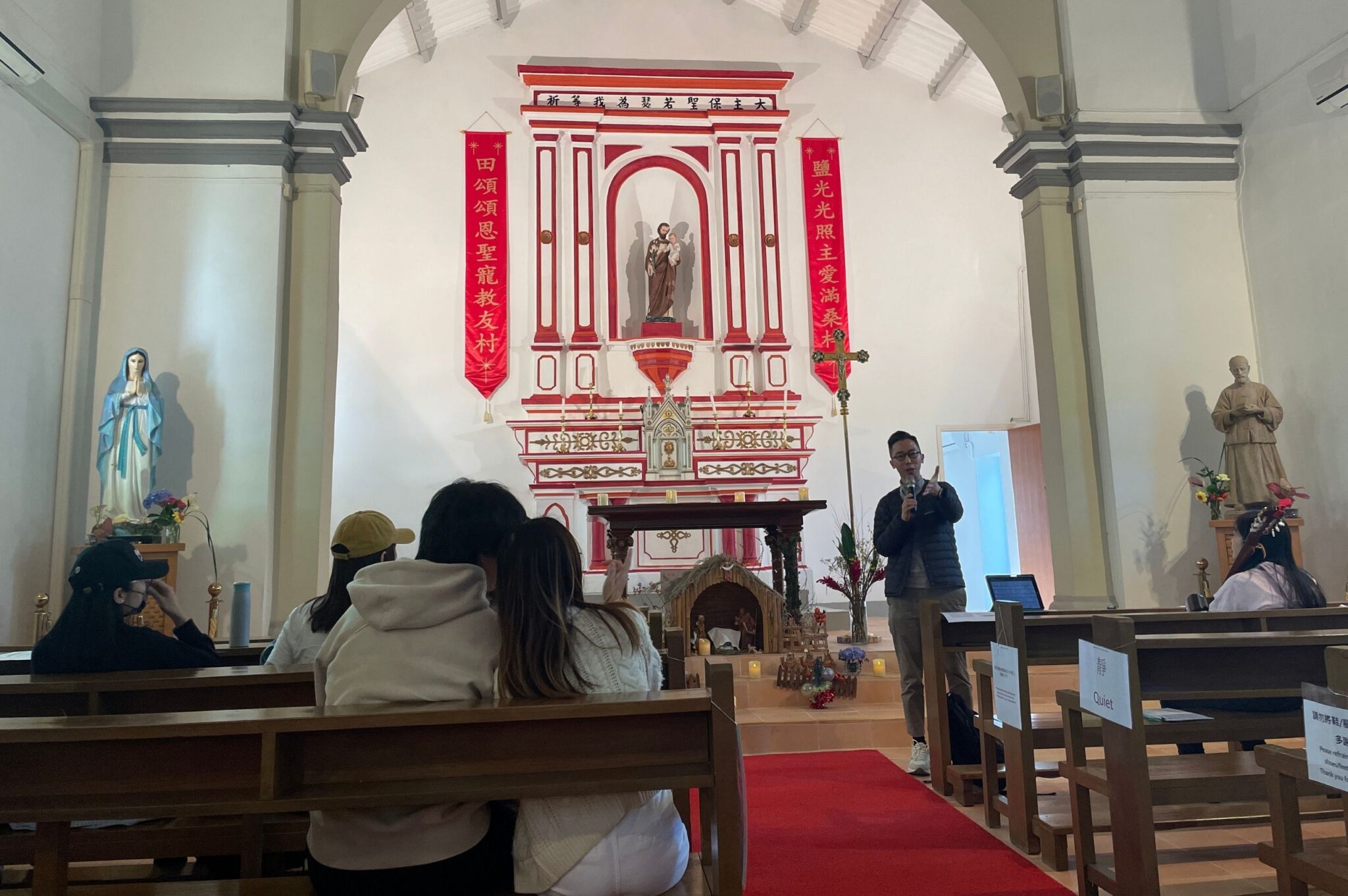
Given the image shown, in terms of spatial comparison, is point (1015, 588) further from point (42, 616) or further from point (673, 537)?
point (42, 616)

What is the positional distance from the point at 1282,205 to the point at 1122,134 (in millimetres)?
1042

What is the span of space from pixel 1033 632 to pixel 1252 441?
11.5 feet

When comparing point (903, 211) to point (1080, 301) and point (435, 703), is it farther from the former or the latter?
point (435, 703)

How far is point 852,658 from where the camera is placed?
507 centimetres

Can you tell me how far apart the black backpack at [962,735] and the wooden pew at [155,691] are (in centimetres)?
235

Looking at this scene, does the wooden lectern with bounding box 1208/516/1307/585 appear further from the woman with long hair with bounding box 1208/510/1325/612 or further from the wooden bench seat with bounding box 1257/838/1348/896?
the wooden bench seat with bounding box 1257/838/1348/896

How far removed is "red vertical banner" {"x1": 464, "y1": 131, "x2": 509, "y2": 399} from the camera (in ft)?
32.2

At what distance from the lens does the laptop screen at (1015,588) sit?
5465mm

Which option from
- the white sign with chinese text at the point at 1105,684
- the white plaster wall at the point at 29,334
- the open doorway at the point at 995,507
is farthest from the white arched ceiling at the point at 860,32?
the white sign with chinese text at the point at 1105,684

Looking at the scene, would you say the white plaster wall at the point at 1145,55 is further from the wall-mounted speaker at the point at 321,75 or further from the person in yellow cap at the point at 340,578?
the person in yellow cap at the point at 340,578

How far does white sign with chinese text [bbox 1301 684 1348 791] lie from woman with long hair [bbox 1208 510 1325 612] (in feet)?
6.17

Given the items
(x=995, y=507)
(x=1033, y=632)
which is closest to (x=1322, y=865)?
(x=1033, y=632)

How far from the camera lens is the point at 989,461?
36.0 ft

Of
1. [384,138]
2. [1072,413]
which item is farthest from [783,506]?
[384,138]
